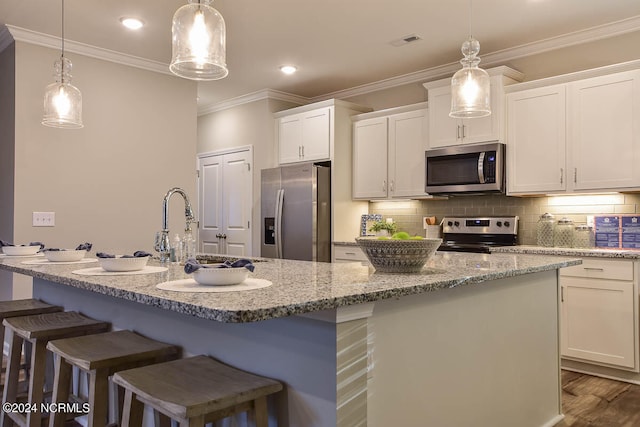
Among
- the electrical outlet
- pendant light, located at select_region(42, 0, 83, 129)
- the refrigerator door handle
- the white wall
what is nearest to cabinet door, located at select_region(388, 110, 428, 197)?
the refrigerator door handle

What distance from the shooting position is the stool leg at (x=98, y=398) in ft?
5.23

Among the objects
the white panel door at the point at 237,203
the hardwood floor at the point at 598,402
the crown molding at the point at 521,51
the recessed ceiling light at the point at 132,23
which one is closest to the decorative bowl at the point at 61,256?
the recessed ceiling light at the point at 132,23

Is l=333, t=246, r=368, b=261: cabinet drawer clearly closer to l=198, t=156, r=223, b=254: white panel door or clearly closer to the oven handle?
the oven handle

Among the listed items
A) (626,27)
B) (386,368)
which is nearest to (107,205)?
(386,368)

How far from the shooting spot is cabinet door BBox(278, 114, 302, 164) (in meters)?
5.39

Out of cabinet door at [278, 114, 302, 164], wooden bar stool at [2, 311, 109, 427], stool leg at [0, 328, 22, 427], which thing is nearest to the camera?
wooden bar stool at [2, 311, 109, 427]

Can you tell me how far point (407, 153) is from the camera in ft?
15.6

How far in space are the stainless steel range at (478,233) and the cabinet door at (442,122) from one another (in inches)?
29.1

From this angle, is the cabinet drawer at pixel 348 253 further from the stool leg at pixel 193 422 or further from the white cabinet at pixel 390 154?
the stool leg at pixel 193 422

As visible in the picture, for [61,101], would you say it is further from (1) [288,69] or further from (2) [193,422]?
(1) [288,69]

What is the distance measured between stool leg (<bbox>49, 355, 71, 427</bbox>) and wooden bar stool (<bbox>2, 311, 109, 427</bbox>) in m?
0.24

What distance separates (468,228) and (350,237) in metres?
1.27

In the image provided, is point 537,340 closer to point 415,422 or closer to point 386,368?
point 415,422

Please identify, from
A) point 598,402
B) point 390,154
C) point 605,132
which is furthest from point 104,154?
point 598,402
